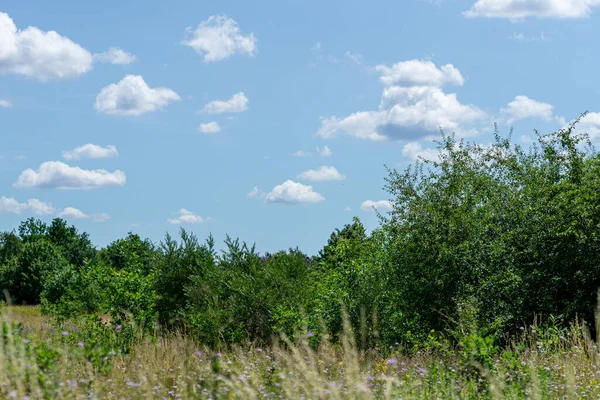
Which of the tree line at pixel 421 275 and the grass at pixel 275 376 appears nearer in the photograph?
the grass at pixel 275 376

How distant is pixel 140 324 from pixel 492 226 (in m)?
7.22

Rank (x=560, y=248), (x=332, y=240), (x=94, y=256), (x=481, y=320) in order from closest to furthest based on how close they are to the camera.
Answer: (x=481, y=320) → (x=560, y=248) → (x=332, y=240) → (x=94, y=256)

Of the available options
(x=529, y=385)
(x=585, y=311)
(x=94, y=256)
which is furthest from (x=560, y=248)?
(x=94, y=256)

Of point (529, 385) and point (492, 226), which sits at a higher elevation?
Result: point (492, 226)

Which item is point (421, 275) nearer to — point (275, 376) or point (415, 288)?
point (415, 288)

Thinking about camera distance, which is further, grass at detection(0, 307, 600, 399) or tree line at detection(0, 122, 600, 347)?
tree line at detection(0, 122, 600, 347)

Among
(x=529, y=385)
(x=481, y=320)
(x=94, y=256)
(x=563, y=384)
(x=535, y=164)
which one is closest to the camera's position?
(x=529, y=385)

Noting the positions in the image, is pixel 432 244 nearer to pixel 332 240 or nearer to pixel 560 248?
pixel 560 248

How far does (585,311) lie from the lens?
41.4ft

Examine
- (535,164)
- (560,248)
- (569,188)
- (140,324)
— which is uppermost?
(535,164)

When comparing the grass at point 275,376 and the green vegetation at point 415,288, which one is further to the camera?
the green vegetation at point 415,288

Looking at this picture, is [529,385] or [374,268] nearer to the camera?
[529,385]

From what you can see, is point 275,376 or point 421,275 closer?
point 275,376

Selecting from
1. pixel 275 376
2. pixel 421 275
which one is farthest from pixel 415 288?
pixel 275 376
